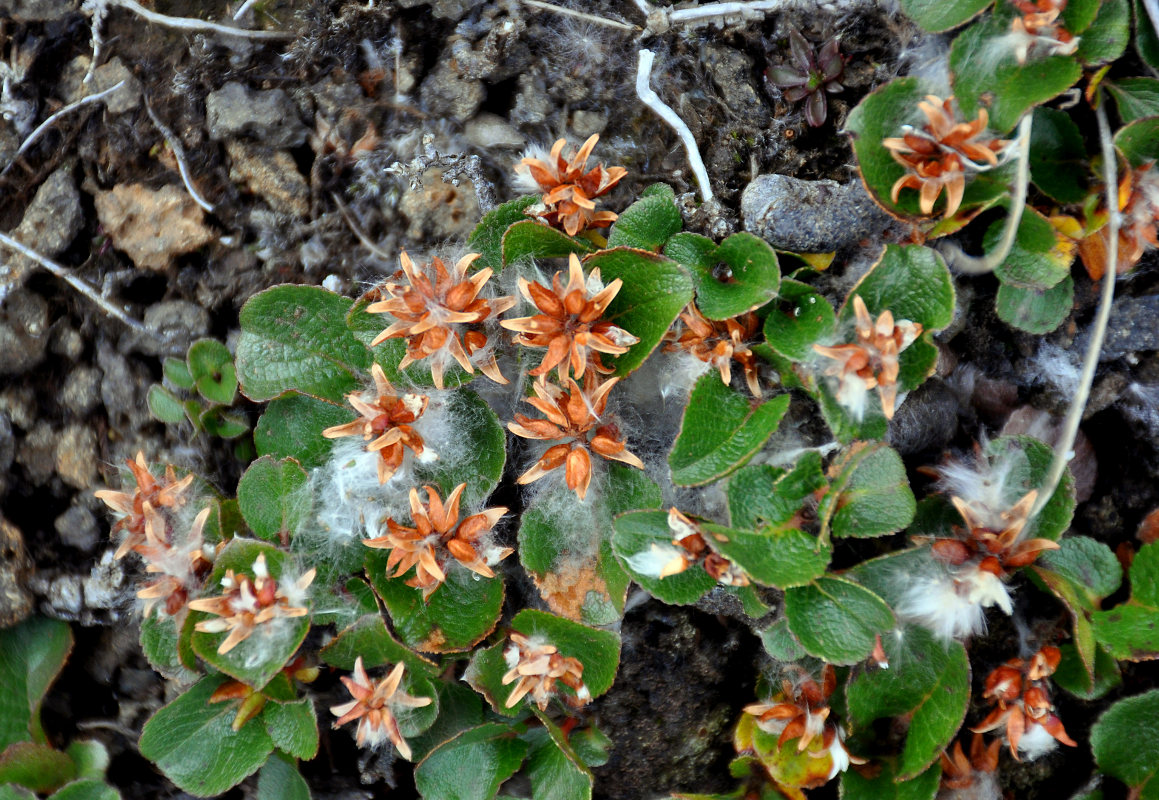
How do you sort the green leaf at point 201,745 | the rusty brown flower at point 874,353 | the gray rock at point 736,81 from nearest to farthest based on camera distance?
the rusty brown flower at point 874,353 < the green leaf at point 201,745 < the gray rock at point 736,81

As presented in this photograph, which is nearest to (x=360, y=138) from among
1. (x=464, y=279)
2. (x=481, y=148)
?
(x=481, y=148)

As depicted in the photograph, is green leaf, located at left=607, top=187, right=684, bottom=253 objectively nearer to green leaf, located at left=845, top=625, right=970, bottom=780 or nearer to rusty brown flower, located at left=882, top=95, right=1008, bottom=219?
rusty brown flower, located at left=882, top=95, right=1008, bottom=219

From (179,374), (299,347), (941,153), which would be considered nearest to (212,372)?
(179,374)

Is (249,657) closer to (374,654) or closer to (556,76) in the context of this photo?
(374,654)

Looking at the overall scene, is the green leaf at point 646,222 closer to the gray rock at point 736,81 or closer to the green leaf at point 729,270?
the green leaf at point 729,270

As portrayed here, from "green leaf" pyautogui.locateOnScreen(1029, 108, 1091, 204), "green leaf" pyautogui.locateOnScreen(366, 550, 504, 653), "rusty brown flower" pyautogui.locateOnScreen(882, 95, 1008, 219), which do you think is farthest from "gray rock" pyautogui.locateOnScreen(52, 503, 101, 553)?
"green leaf" pyautogui.locateOnScreen(1029, 108, 1091, 204)

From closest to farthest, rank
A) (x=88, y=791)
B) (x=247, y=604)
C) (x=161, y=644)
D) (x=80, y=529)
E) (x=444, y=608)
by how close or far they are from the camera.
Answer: (x=247, y=604) < (x=444, y=608) < (x=161, y=644) < (x=88, y=791) < (x=80, y=529)

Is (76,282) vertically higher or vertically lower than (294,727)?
higher

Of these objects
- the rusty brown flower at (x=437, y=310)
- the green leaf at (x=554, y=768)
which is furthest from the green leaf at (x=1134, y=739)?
the rusty brown flower at (x=437, y=310)

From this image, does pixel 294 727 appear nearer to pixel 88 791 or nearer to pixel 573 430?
pixel 88 791
